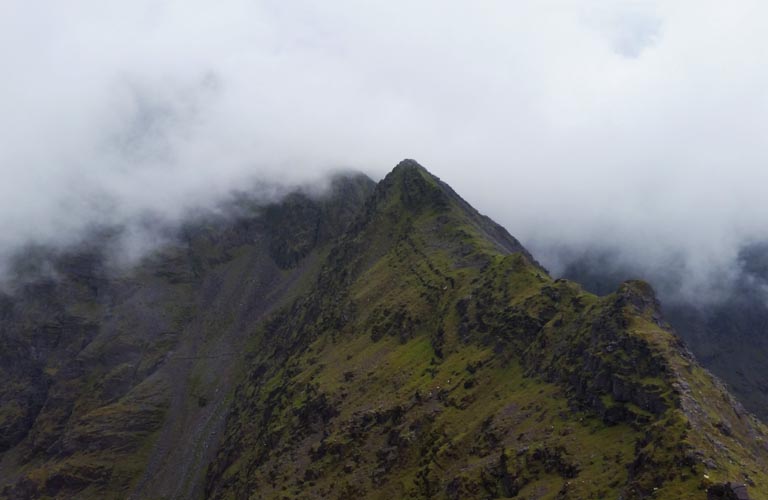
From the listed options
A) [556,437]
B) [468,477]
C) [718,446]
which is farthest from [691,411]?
[468,477]

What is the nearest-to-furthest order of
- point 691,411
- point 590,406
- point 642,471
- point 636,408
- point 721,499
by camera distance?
1. point 721,499
2. point 642,471
3. point 691,411
4. point 636,408
5. point 590,406

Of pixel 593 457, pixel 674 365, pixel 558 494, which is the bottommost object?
pixel 558 494

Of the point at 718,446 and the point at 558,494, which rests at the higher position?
the point at 718,446

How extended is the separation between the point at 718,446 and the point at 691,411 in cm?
1233

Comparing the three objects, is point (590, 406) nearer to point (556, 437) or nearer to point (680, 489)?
point (556, 437)

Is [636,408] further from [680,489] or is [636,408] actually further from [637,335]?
[680,489]

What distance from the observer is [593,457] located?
565 feet

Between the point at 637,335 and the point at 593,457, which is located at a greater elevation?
the point at 637,335

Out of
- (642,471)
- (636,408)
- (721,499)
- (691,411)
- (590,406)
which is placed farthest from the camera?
(590,406)

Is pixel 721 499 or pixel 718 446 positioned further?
pixel 718 446

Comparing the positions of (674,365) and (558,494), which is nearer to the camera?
(558,494)

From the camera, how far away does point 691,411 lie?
16488cm

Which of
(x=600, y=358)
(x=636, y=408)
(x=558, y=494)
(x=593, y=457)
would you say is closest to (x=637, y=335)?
(x=600, y=358)

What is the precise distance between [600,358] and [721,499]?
6733 cm
